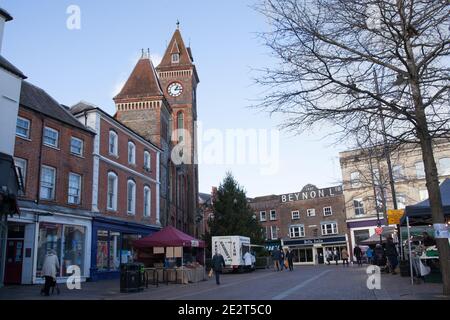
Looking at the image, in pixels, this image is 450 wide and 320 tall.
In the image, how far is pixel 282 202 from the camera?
192 feet

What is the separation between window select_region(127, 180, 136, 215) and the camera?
1110 inches

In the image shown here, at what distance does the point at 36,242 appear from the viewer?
62.2 feet

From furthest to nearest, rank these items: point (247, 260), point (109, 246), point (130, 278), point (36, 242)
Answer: point (247, 260) → point (109, 246) → point (36, 242) → point (130, 278)

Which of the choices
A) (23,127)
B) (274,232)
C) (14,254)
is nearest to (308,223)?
(274,232)

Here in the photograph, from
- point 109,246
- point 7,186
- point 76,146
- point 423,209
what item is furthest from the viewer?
point 109,246

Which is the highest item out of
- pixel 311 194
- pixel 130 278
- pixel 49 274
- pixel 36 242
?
pixel 311 194

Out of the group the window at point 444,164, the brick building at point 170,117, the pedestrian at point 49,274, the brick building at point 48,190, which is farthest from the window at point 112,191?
the window at point 444,164

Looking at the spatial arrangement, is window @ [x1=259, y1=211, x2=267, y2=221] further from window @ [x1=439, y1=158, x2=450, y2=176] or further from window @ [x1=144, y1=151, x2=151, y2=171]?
window @ [x1=144, y1=151, x2=151, y2=171]

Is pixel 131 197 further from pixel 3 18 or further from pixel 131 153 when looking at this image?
pixel 3 18

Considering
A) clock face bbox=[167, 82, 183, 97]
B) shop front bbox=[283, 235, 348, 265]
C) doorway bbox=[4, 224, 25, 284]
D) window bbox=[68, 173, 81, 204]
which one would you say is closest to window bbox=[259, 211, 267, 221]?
shop front bbox=[283, 235, 348, 265]

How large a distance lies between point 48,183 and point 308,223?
4095 centimetres

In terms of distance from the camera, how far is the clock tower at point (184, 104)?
161 ft

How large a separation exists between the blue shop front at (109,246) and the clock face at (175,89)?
94.4ft
